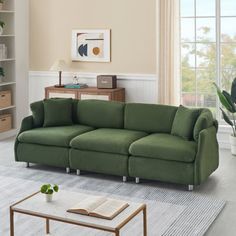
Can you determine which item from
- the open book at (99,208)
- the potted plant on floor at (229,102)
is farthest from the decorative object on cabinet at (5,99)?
the open book at (99,208)

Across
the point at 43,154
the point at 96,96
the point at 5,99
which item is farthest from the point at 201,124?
the point at 5,99

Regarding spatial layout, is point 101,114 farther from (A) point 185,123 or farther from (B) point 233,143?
(B) point 233,143

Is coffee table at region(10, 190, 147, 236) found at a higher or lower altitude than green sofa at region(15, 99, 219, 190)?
lower

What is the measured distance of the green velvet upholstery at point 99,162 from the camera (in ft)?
18.6

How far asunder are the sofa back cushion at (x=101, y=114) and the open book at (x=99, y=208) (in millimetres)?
2446

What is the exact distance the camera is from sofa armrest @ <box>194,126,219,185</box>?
531 cm

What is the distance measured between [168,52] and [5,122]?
268 centimetres

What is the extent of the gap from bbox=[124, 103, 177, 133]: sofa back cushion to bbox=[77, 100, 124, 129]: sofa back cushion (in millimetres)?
101

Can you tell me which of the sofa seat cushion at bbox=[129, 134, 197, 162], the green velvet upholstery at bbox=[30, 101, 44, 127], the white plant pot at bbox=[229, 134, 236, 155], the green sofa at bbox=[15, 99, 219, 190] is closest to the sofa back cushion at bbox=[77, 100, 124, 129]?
the green sofa at bbox=[15, 99, 219, 190]

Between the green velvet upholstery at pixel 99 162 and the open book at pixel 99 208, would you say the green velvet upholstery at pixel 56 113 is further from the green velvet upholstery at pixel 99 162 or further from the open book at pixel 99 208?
the open book at pixel 99 208

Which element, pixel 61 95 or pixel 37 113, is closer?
pixel 37 113

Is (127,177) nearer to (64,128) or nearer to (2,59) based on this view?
(64,128)

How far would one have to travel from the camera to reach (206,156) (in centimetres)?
548

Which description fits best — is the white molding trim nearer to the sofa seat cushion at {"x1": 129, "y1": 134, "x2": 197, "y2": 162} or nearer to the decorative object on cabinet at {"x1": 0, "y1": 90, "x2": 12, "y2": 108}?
the decorative object on cabinet at {"x1": 0, "y1": 90, "x2": 12, "y2": 108}
